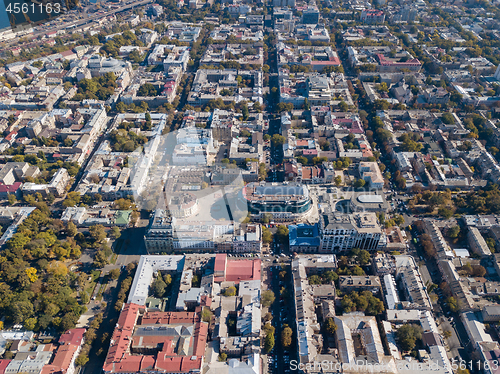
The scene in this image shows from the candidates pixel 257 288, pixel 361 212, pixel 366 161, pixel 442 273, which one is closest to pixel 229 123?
pixel 366 161

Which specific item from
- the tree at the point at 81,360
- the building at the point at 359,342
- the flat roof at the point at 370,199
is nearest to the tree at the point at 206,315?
the tree at the point at 81,360

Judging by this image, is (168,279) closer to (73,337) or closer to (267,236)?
(73,337)

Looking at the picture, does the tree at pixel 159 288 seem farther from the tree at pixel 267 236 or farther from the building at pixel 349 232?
the building at pixel 349 232

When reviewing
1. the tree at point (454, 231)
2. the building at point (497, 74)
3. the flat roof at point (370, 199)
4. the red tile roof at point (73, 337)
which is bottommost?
the red tile roof at point (73, 337)

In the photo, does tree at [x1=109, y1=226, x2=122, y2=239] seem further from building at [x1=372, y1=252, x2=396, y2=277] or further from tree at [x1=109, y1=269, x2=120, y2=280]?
building at [x1=372, y1=252, x2=396, y2=277]

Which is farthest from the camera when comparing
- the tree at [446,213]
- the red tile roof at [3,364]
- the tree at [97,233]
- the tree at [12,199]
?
the tree at [12,199]

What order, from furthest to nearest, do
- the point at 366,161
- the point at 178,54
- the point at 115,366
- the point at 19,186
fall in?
the point at 178,54 → the point at 366,161 → the point at 19,186 → the point at 115,366

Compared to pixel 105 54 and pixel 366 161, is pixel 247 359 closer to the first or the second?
pixel 366 161
